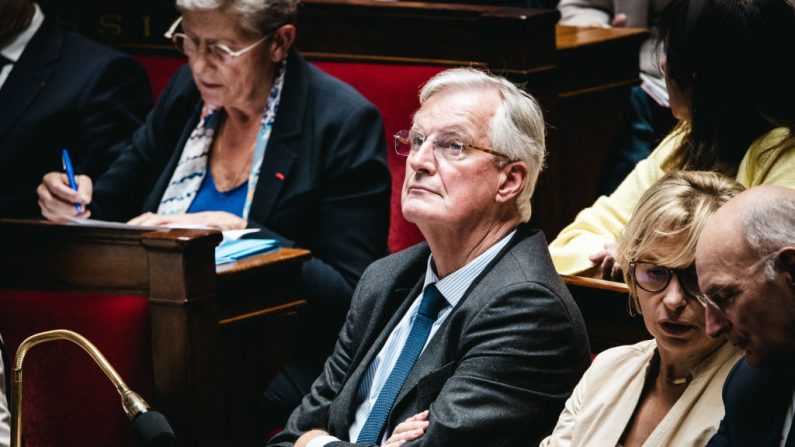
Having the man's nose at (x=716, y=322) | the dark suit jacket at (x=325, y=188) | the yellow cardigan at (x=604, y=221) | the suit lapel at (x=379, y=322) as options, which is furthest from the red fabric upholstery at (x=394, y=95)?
the man's nose at (x=716, y=322)

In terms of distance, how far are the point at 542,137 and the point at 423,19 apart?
1.36 metres

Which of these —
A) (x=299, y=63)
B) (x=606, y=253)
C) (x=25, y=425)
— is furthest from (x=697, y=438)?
(x=299, y=63)

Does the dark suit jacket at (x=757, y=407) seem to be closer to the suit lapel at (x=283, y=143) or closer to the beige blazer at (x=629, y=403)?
the beige blazer at (x=629, y=403)

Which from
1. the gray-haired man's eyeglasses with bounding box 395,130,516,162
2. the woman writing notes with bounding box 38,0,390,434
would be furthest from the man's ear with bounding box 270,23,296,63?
the gray-haired man's eyeglasses with bounding box 395,130,516,162

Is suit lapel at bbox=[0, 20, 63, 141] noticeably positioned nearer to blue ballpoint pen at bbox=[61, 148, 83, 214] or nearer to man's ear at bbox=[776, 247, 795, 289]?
blue ballpoint pen at bbox=[61, 148, 83, 214]

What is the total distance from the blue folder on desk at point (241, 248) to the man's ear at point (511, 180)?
0.81 meters

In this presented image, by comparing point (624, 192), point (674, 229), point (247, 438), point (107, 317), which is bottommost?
point (247, 438)

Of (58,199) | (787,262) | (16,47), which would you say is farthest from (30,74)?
(787,262)

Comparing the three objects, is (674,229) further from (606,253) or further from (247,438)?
(247,438)

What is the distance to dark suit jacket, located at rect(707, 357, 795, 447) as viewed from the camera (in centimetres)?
177

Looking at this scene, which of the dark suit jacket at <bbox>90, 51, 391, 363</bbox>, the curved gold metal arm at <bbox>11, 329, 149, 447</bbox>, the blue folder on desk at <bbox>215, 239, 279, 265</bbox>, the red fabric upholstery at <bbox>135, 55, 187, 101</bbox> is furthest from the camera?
the red fabric upholstery at <bbox>135, 55, 187, 101</bbox>

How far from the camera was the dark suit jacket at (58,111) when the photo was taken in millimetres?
3857

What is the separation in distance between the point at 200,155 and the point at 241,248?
558 mm

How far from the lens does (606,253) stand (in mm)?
A: 2715
